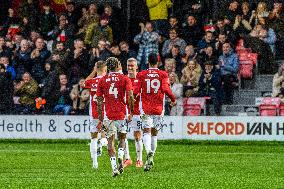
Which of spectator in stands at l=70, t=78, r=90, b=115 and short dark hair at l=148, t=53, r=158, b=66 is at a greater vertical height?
short dark hair at l=148, t=53, r=158, b=66

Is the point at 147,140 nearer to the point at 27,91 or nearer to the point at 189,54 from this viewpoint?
the point at 189,54

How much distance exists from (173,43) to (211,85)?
8.45 feet

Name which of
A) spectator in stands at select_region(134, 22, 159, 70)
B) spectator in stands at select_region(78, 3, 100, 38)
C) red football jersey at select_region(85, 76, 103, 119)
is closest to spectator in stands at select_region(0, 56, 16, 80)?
spectator in stands at select_region(78, 3, 100, 38)

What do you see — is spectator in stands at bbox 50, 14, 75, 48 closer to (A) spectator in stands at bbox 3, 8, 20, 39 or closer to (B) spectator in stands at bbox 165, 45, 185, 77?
(A) spectator in stands at bbox 3, 8, 20, 39

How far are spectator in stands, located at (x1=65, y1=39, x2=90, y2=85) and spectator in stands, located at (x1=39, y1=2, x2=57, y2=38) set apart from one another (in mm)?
2537

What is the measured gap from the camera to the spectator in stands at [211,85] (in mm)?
36750

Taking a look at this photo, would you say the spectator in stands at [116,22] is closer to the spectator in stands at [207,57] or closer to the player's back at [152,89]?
the spectator in stands at [207,57]

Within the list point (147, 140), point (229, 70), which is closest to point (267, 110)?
point (229, 70)

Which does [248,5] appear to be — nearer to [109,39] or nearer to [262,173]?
[109,39]

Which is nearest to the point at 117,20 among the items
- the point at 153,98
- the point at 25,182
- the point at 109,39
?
the point at 109,39

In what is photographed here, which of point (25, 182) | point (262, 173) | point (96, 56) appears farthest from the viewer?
point (96, 56)

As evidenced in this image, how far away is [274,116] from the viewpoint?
3584cm

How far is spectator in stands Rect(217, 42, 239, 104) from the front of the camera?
37.1 m

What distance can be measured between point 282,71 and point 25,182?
54.1 ft
